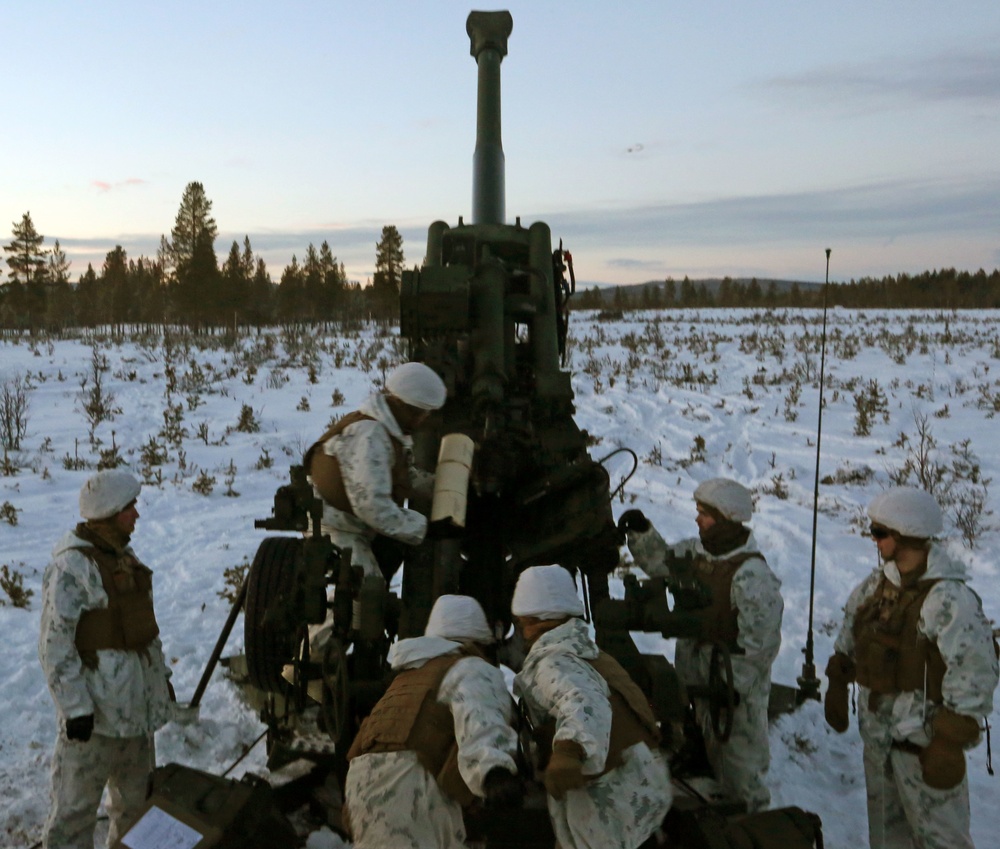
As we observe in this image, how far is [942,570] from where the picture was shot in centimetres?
375

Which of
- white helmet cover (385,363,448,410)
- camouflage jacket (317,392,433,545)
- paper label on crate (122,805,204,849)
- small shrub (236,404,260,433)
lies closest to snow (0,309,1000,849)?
small shrub (236,404,260,433)

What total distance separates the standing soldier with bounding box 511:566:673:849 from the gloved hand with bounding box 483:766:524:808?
0.46 ft

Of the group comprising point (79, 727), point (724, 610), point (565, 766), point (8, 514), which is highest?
point (724, 610)

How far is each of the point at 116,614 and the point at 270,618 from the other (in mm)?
706

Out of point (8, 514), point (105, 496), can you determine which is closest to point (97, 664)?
point (105, 496)

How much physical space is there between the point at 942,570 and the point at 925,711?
612 mm

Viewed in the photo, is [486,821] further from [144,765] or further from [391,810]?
[144,765]

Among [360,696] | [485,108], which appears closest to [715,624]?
[360,696]

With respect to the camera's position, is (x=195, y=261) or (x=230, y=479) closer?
(x=230, y=479)

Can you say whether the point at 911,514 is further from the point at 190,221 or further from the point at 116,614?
the point at 190,221

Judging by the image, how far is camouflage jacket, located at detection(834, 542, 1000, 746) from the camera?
11.6ft

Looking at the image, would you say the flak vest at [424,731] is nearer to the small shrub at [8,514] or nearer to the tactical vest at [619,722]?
the tactical vest at [619,722]

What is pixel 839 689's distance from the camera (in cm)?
421

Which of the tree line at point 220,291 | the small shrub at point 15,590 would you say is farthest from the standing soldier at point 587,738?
the tree line at point 220,291
